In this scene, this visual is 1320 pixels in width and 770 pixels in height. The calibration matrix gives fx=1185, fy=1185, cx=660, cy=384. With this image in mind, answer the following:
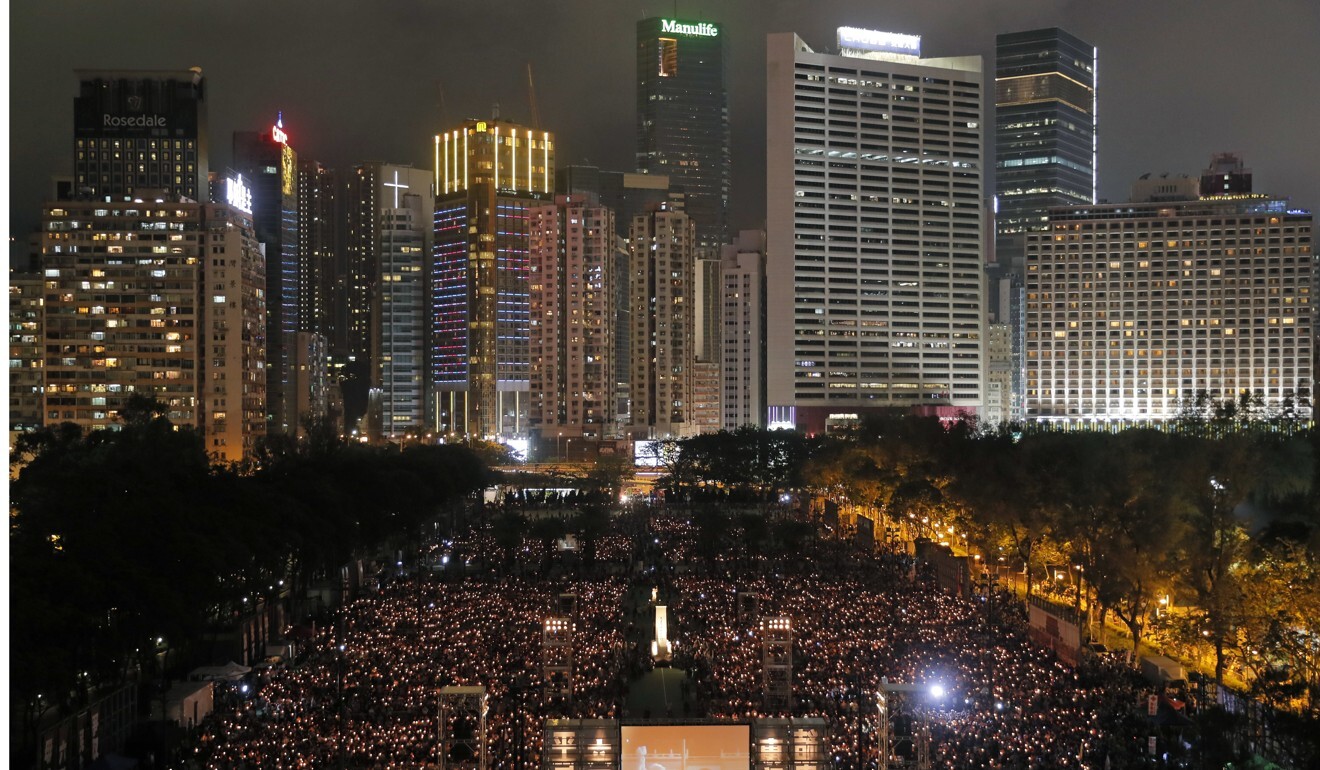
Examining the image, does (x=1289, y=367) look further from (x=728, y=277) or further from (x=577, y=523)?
(x=577, y=523)

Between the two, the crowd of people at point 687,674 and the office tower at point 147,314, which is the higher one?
the office tower at point 147,314

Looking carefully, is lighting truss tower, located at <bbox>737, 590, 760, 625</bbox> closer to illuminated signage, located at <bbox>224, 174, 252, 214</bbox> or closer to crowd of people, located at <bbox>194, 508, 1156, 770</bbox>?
crowd of people, located at <bbox>194, 508, 1156, 770</bbox>

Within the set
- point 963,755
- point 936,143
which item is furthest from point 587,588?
point 936,143

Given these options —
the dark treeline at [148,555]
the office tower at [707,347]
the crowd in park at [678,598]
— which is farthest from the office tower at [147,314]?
the office tower at [707,347]

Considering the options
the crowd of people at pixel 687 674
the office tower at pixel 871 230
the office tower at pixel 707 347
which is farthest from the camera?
the office tower at pixel 707 347

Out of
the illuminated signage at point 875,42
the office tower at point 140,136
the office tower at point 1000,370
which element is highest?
the illuminated signage at point 875,42

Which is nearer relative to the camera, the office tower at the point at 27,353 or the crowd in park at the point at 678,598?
the crowd in park at the point at 678,598

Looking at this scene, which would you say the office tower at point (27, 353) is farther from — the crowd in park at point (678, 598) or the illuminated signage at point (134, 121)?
the crowd in park at point (678, 598)

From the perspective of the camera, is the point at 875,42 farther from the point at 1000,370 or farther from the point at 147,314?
the point at 147,314
